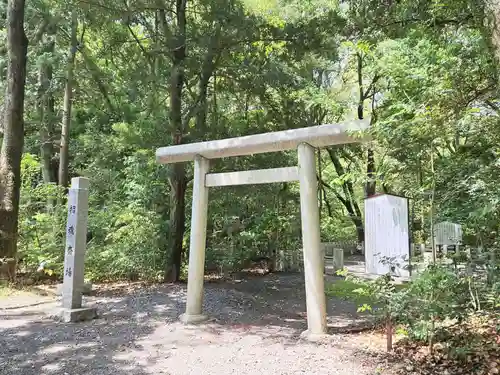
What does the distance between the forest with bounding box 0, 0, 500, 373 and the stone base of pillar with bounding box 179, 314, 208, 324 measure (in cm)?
284

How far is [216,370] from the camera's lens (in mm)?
3818

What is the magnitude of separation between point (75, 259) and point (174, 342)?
1.95m

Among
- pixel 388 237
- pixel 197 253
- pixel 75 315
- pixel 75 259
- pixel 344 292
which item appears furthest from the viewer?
pixel 344 292

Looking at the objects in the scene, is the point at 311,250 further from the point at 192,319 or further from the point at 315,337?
the point at 192,319

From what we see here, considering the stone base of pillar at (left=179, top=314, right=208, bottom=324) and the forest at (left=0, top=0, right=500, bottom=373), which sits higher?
the forest at (left=0, top=0, right=500, bottom=373)

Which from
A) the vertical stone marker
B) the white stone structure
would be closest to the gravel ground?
the vertical stone marker

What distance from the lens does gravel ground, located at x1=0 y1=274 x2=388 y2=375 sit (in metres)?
3.86

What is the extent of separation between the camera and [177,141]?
26.0ft

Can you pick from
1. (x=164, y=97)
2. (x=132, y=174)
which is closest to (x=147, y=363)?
(x=164, y=97)

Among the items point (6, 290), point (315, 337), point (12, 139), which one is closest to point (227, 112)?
point (12, 139)

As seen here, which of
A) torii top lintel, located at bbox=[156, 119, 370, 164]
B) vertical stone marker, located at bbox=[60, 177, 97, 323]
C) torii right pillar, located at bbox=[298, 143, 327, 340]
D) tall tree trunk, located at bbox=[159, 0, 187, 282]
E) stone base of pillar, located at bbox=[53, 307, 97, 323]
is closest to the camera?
torii top lintel, located at bbox=[156, 119, 370, 164]

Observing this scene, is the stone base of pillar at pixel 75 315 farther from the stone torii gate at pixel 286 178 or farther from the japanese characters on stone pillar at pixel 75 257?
the stone torii gate at pixel 286 178

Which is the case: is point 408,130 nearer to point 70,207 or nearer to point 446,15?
point 446,15

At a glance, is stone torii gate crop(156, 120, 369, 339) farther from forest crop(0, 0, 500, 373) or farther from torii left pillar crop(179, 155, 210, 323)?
forest crop(0, 0, 500, 373)
